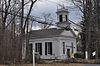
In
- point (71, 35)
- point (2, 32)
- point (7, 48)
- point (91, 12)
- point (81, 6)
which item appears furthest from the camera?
point (71, 35)

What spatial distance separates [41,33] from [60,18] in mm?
6053

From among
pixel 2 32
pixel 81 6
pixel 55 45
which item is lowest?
pixel 55 45

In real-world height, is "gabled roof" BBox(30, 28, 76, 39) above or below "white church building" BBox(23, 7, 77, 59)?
above

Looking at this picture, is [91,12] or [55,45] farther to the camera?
[55,45]

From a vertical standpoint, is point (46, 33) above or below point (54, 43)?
above

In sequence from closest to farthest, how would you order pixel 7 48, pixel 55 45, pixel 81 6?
pixel 7 48, pixel 81 6, pixel 55 45

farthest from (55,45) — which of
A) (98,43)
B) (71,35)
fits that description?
(98,43)

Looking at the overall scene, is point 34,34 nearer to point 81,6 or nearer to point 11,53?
point 81,6

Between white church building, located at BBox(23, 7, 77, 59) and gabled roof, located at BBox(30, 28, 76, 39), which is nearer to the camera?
white church building, located at BBox(23, 7, 77, 59)

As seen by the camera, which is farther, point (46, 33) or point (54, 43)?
point (46, 33)

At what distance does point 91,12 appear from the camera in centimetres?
4522

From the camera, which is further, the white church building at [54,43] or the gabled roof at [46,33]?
the gabled roof at [46,33]

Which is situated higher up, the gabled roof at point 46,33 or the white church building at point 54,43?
the gabled roof at point 46,33

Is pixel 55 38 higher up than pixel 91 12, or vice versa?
pixel 91 12
